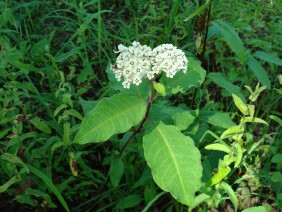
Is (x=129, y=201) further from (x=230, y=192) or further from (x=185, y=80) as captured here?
(x=185, y=80)

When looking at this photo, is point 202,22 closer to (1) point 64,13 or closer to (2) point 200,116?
(2) point 200,116

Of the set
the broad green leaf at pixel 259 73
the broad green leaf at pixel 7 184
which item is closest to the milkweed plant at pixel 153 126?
the broad green leaf at pixel 7 184

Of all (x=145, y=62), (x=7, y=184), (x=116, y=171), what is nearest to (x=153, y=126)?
(x=145, y=62)

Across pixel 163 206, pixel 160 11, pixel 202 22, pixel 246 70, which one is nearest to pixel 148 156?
pixel 163 206

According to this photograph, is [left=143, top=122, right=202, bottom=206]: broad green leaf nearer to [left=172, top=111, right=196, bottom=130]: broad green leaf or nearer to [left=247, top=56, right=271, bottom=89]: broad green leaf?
[left=172, top=111, right=196, bottom=130]: broad green leaf

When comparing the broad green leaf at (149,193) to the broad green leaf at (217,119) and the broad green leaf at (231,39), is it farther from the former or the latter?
the broad green leaf at (231,39)

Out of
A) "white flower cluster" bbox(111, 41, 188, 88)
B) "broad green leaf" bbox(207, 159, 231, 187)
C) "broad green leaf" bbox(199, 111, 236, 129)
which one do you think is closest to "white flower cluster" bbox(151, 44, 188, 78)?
"white flower cluster" bbox(111, 41, 188, 88)
